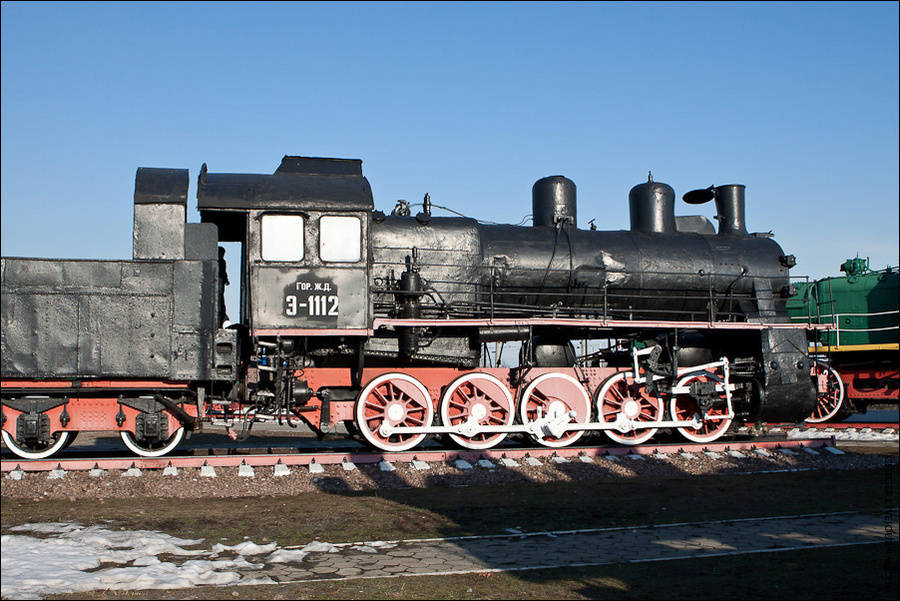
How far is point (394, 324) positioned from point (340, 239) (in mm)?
1361

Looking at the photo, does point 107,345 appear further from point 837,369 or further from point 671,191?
point 837,369

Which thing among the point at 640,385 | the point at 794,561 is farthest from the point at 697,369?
the point at 794,561

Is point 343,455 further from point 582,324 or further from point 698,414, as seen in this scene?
point 698,414

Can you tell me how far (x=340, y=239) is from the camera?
10258 mm

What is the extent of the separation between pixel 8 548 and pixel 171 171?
5.93 meters

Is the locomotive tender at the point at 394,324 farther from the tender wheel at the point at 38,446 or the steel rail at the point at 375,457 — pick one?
the steel rail at the point at 375,457

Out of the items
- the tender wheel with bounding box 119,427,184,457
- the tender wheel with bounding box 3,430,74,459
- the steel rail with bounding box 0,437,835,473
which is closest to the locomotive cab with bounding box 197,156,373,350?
the steel rail with bounding box 0,437,835,473

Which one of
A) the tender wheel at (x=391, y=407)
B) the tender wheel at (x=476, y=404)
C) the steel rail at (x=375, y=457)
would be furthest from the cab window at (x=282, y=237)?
the tender wheel at (x=476, y=404)

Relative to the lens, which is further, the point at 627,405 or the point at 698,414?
the point at 698,414

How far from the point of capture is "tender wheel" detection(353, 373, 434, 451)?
10.9 meters

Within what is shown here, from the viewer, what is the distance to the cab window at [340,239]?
10.2m

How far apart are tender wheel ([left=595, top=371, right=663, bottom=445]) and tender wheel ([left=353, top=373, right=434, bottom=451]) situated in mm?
2846

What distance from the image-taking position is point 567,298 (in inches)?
479

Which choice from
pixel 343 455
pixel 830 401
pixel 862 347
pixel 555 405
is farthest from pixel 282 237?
pixel 862 347
